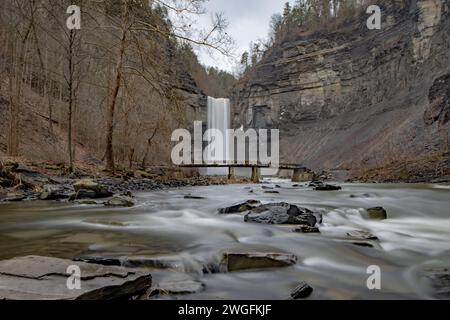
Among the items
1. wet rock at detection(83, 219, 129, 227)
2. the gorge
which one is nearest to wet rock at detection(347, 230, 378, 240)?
the gorge

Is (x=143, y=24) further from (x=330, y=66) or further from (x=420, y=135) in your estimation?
(x=330, y=66)

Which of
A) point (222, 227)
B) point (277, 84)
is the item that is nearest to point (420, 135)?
point (222, 227)

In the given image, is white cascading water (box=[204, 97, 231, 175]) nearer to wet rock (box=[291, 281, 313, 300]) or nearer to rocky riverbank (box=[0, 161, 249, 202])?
rocky riverbank (box=[0, 161, 249, 202])

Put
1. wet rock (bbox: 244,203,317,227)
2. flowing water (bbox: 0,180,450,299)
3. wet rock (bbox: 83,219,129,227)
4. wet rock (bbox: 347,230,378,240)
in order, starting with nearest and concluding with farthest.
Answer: flowing water (bbox: 0,180,450,299), wet rock (bbox: 347,230,378,240), wet rock (bbox: 83,219,129,227), wet rock (bbox: 244,203,317,227)

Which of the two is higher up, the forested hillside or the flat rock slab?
the forested hillside

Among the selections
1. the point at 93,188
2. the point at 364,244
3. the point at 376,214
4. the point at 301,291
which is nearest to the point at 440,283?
the point at 301,291

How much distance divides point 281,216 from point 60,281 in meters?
3.80

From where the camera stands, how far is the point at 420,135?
2445 cm

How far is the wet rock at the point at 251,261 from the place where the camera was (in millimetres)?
3238

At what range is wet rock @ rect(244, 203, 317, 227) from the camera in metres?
5.45

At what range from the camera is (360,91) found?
1741 inches

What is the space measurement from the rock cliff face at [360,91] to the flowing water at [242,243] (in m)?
18.6

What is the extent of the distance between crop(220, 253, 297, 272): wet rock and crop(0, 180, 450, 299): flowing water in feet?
0.33

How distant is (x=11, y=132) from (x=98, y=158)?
8199 mm
